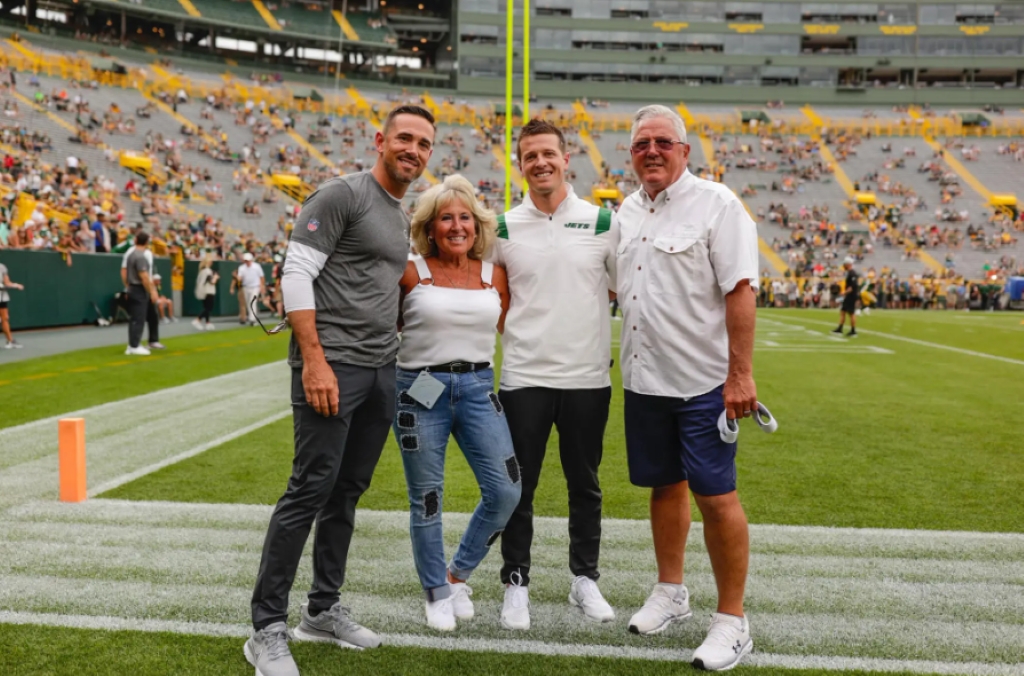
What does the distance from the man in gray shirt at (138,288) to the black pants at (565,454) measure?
10642 mm

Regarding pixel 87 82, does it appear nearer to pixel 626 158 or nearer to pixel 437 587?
pixel 626 158

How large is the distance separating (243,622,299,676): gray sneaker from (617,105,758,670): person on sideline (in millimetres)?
Answer: 1397

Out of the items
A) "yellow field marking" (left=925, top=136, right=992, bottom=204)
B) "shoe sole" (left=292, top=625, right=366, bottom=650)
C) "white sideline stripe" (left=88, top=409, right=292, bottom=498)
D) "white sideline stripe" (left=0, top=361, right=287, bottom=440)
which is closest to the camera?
"shoe sole" (left=292, top=625, right=366, bottom=650)

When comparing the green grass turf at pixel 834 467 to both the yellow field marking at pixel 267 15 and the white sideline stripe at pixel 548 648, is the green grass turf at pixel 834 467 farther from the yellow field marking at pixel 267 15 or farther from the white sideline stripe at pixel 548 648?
the yellow field marking at pixel 267 15

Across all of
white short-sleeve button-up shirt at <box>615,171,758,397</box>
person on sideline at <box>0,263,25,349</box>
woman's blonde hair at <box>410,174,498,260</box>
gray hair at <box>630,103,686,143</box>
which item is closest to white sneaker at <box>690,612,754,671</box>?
white short-sleeve button-up shirt at <box>615,171,758,397</box>

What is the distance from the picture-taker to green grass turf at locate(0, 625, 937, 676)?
302cm

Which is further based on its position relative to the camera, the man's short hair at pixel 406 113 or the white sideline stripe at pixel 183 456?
the white sideline stripe at pixel 183 456

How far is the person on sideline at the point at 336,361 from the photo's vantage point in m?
3.01

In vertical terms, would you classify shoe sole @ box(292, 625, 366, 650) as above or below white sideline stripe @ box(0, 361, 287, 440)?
above

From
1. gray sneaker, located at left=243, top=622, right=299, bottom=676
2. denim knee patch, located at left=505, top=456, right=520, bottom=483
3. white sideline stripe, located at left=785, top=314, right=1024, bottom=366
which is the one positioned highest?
denim knee patch, located at left=505, top=456, right=520, bottom=483

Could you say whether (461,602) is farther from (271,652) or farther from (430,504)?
(271,652)

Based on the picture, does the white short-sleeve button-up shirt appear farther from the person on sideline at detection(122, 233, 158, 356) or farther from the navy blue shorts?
the person on sideline at detection(122, 233, 158, 356)

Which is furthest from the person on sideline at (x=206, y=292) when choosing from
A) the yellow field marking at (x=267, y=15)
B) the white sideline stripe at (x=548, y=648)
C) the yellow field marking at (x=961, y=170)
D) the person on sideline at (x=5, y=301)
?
the yellow field marking at (x=267, y=15)

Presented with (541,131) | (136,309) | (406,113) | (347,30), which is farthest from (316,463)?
(347,30)
